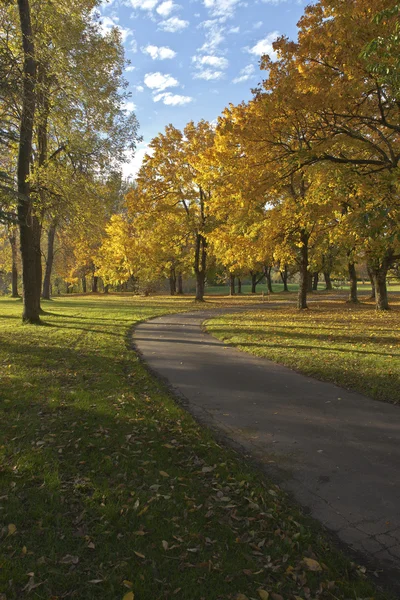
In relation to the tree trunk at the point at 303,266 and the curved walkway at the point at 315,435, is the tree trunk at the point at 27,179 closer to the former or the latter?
the curved walkway at the point at 315,435

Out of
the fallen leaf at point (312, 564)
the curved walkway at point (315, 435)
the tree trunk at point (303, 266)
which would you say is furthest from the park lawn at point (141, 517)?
the tree trunk at point (303, 266)

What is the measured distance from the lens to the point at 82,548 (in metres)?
2.96

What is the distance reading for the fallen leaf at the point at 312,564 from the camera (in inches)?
111

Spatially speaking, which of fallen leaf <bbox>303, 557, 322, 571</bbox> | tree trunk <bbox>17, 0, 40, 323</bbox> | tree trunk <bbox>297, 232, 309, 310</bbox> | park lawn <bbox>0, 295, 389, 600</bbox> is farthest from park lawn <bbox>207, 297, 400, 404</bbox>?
tree trunk <bbox>17, 0, 40, 323</bbox>

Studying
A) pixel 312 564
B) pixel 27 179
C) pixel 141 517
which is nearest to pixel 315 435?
pixel 312 564

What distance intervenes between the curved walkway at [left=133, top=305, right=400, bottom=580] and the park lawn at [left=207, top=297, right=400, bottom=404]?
484 millimetres

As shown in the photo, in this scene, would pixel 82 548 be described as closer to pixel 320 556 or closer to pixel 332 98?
pixel 320 556

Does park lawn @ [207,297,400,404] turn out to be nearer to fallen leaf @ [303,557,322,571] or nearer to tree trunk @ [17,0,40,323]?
fallen leaf @ [303,557,322,571]

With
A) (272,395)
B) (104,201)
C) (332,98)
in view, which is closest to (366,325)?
(332,98)

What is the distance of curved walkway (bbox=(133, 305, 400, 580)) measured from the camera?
3396mm

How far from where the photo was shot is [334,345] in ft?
35.1

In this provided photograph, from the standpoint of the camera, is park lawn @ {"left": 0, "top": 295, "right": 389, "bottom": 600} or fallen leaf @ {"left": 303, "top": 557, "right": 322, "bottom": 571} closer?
park lawn @ {"left": 0, "top": 295, "right": 389, "bottom": 600}

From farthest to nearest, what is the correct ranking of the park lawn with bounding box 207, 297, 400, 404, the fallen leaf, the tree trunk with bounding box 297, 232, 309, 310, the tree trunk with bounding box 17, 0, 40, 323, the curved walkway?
the tree trunk with bounding box 297, 232, 309, 310
the tree trunk with bounding box 17, 0, 40, 323
the park lawn with bounding box 207, 297, 400, 404
the curved walkway
the fallen leaf

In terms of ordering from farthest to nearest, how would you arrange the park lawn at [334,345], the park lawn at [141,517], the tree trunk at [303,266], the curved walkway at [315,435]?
the tree trunk at [303,266]
the park lawn at [334,345]
the curved walkway at [315,435]
the park lawn at [141,517]
